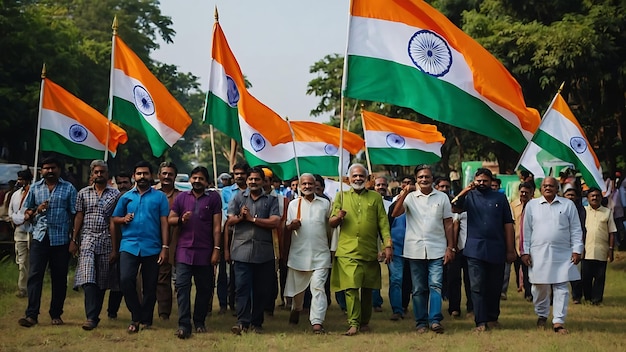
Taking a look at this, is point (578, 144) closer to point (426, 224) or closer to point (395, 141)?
point (426, 224)

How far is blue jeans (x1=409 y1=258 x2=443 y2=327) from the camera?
878 cm

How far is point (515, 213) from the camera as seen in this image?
11992 millimetres

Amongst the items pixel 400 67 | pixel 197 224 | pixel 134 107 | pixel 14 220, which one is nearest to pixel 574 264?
pixel 400 67

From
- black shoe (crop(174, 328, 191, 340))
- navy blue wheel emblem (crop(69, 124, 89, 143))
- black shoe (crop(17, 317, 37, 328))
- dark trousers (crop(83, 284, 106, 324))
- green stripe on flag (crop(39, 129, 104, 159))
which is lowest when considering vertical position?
black shoe (crop(17, 317, 37, 328))

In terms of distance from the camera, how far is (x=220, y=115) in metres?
11.2

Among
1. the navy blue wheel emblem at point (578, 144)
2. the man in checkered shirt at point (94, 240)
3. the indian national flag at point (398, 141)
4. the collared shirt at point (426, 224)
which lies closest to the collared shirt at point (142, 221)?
the man in checkered shirt at point (94, 240)

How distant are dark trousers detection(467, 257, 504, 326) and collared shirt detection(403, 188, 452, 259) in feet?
1.42

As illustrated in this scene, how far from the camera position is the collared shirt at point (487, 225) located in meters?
8.92

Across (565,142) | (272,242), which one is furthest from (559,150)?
(272,242)

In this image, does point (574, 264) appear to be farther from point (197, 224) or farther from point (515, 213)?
point (197, 224)

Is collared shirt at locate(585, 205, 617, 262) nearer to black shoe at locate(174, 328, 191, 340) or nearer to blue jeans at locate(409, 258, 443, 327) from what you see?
blue jeans at locate(409, 258, 443, 327)

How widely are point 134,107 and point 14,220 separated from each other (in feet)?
7.03

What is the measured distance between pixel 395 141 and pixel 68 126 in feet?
19.7

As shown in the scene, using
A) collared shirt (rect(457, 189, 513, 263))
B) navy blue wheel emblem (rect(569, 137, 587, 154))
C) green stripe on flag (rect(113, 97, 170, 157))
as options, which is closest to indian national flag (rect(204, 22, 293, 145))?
green stripe on flag (rect(113, 97, 170, 157))
